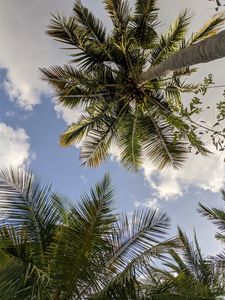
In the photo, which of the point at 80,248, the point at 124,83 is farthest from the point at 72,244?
the point at 124,83

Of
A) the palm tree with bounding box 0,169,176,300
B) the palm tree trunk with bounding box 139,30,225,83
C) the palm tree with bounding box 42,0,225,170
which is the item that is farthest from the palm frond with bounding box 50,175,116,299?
the palm tree with bounding box 42,0,225,170

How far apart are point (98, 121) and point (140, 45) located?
9.43 ft

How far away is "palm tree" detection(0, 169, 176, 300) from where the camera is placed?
5980mm

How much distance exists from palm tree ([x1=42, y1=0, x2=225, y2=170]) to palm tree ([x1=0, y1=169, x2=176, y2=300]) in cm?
493

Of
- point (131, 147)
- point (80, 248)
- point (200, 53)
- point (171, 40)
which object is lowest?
point (80, 248)

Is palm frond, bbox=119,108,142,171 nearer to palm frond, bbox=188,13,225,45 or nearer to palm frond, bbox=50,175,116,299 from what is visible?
palm frond, bbox=188,13,225,45

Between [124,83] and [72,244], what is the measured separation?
267 inches

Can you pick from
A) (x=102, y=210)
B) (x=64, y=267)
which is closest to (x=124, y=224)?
(x=102, y=210)

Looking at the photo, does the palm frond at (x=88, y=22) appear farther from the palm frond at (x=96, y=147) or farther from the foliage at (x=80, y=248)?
the foliage at (x=80, y=248)

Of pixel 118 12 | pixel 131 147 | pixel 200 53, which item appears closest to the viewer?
pixel 200 53

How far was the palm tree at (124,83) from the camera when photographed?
11.7 meters

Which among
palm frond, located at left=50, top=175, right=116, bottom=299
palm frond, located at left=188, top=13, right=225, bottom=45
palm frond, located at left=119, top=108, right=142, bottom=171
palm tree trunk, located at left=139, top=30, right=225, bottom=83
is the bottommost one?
palm frond, located at left=50, top=175, right=116, bottom=299

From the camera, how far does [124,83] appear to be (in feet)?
39.2

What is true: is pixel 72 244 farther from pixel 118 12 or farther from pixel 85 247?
pixel 118 12
